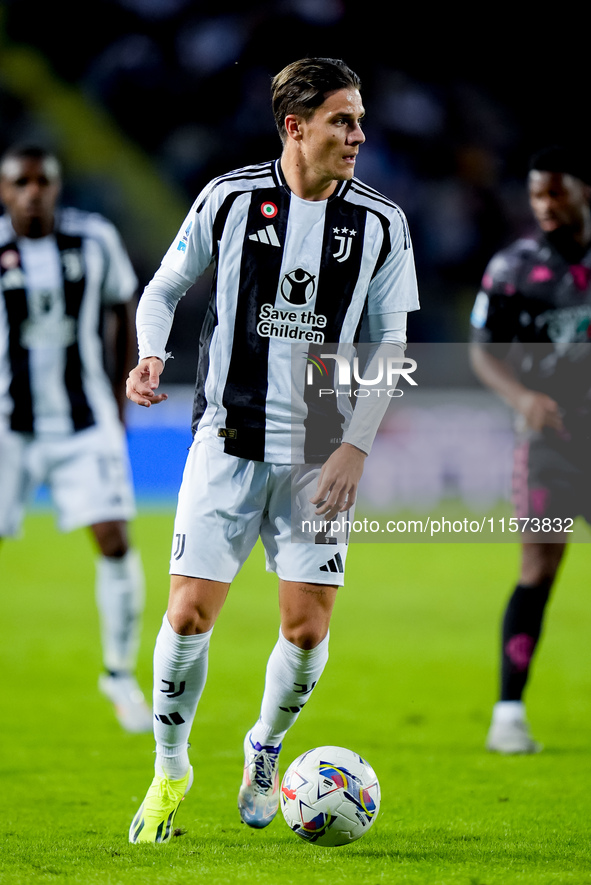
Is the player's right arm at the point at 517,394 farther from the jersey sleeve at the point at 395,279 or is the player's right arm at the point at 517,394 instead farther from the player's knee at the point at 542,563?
the jersey sleeve at the point at 395,279

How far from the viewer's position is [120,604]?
203 inches

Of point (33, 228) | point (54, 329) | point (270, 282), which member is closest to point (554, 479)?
point (270, 282)

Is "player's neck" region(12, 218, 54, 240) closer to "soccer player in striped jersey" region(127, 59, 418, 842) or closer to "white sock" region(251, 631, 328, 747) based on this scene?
"soccer player in striped jersey" region(127, 59, 418, 842)

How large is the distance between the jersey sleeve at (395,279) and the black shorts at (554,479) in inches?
63.7

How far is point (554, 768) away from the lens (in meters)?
4.09

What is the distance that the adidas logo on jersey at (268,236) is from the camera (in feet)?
10.1

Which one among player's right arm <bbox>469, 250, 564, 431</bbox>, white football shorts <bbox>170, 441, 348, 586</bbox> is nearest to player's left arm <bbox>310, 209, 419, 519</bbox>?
white football shorts <bbox>170, 441, 348, 586</bbox>

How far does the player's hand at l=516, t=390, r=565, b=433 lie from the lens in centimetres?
437

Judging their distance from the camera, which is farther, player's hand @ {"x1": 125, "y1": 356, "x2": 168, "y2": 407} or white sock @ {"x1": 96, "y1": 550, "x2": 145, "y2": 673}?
white sock @ {"x1": 96, "y1": 550, "x2": 145, "y2": 673}

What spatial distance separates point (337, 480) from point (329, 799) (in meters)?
0.85

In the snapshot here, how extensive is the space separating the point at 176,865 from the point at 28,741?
6.20ft

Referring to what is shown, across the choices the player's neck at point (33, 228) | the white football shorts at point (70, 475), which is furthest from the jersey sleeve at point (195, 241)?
the player's neck at point (33, 228)

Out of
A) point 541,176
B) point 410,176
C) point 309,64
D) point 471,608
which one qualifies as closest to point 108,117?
point 410,176

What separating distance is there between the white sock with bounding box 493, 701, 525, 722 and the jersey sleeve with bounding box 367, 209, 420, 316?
79.4 inches
